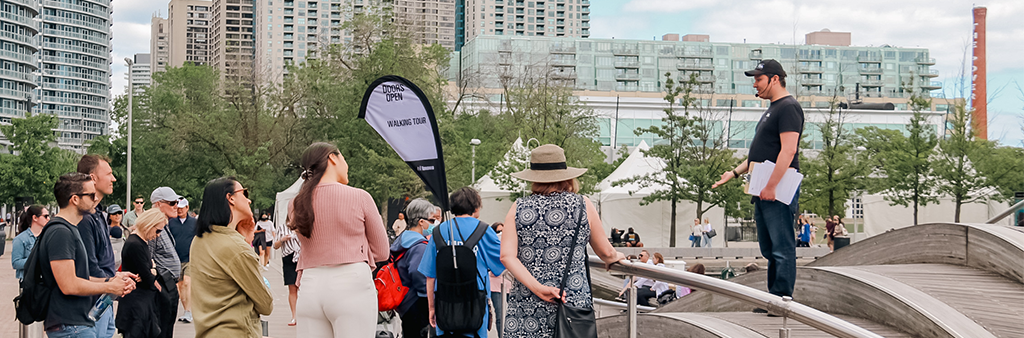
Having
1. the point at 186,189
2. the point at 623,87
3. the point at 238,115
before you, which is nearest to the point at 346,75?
the point at 238,115

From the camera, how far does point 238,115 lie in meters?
50.6

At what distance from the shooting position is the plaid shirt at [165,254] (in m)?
7.95

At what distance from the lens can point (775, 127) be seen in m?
5.55

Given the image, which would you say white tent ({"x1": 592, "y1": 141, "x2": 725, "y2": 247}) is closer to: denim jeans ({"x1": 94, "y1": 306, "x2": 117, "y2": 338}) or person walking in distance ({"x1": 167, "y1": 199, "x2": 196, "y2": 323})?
person walking in distance ({"x1": 167, "y1": 199, "x2": 196, "y2": 323})

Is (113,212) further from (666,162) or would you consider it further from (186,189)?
(186,189)

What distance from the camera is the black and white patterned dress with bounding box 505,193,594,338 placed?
4.53m

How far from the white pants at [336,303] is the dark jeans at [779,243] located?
98.7 inches

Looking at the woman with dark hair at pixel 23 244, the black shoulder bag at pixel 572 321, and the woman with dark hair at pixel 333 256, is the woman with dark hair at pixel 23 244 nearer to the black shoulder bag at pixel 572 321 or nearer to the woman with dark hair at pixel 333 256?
the woman with dark hair at pixel 333 256

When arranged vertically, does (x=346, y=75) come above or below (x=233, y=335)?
above

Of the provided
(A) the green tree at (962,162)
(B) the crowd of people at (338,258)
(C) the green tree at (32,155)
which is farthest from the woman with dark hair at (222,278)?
(C) the green tree at (32,155)

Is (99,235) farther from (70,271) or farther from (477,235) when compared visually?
(477,235)

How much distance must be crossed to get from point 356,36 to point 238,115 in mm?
10240

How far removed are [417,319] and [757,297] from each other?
353 centimetres

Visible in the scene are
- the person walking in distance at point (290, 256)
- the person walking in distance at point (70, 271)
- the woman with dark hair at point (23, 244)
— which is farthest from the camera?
the person walking in distance at point (290, 256)
